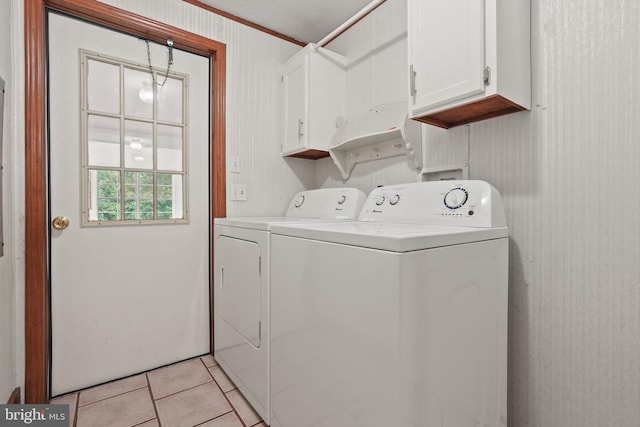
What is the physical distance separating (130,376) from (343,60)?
2.50 meters

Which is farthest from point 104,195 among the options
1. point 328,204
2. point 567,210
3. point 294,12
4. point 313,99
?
point 567,210

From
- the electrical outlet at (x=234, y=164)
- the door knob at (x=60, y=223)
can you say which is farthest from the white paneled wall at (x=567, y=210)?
the electrical outlet at (x=234, y=164)

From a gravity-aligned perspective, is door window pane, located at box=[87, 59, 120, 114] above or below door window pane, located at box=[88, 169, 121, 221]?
above

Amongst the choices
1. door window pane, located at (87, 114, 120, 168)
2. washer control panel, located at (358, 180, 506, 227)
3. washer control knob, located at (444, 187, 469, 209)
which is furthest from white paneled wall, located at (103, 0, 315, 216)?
washer control knob, located at (444, 187, 469, 209)

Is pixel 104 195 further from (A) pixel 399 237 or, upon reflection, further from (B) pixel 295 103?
(A) pixel 399 237

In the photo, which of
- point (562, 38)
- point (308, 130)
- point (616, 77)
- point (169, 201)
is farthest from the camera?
point (308, 130)

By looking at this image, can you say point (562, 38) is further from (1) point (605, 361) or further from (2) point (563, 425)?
(2) point (563, 425)

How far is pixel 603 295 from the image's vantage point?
1047 mm

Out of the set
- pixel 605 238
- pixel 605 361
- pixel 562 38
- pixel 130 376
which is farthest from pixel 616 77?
pixel 130 376

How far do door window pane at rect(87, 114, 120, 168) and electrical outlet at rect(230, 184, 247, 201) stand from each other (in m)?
0.69

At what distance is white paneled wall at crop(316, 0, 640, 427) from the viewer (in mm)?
999

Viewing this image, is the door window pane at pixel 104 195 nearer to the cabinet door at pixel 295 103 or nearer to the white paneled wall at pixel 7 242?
the white paneled wall at pixel 7 242

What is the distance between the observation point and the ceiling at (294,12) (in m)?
1.96

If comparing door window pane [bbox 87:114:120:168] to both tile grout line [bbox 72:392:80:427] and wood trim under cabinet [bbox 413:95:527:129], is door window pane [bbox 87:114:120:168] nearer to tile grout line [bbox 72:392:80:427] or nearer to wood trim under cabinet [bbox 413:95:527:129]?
tile grout line [bbox 72:392:80:427]
